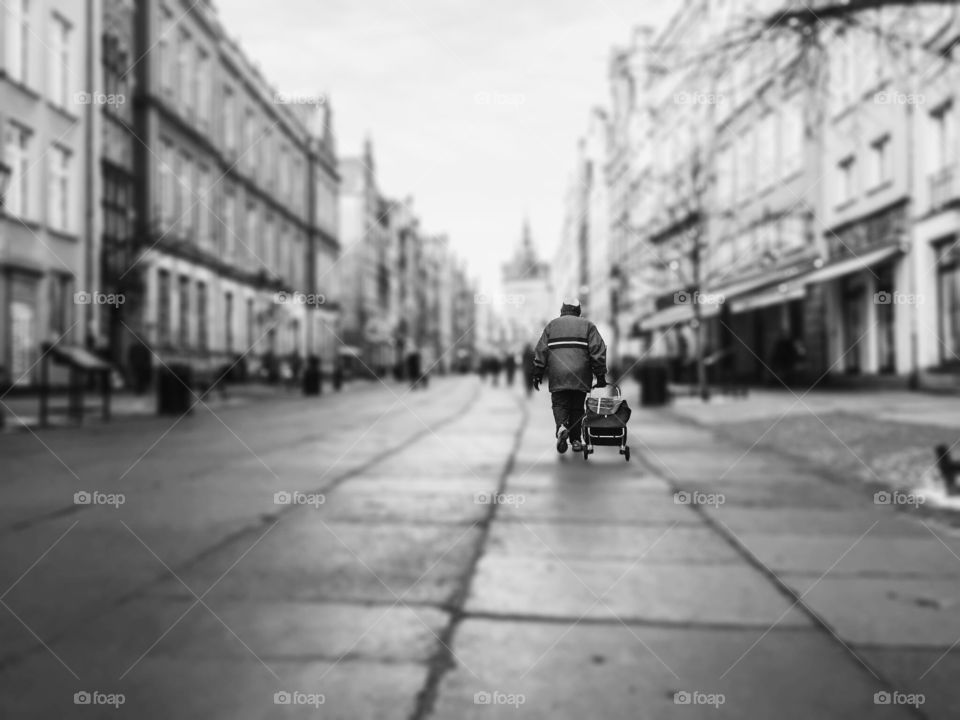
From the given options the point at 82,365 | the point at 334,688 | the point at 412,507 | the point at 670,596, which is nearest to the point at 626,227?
the point at 82,365

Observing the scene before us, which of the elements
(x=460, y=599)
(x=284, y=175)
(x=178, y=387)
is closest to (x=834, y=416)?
(x=284, y=175)

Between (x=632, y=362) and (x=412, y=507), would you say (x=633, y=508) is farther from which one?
(x=632, y=362)

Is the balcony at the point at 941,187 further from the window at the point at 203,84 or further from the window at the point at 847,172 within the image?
the window at the point at 203,84

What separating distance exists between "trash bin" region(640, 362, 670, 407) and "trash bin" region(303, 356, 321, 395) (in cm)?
143

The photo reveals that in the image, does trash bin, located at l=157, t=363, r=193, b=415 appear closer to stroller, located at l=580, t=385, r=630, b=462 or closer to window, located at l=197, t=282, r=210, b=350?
window, located at l=197, t=282, r=210, b=350

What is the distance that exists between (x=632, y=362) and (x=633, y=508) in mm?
18221

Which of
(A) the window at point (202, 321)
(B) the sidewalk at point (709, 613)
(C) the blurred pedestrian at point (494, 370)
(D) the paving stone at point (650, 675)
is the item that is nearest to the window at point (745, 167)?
(C) the blurred pedestrian at point (494, 370)

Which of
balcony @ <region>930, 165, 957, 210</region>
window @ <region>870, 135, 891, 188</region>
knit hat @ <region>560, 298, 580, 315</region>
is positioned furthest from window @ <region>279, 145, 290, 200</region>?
balcony @ <region>930, 165, 957, 210</region>

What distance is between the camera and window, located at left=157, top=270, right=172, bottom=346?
3.18 m

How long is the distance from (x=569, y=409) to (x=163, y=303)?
8.35ft

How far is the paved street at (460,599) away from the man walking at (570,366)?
4.86 metres

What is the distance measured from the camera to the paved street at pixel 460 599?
1023 centimetres

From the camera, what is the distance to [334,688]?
10805 millimetres

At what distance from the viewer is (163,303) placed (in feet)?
10.7
